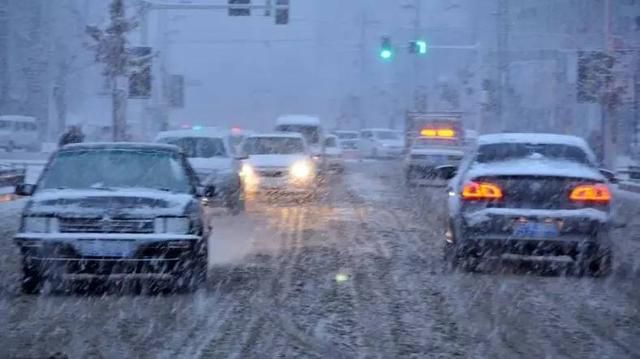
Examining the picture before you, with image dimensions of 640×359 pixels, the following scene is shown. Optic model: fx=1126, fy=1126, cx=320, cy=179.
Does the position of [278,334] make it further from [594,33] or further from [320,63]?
[320,63]

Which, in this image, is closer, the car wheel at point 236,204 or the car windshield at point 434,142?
the car wheel at point 236,204

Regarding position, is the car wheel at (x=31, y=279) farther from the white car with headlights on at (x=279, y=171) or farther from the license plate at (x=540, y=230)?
the white car with headlights on at (x=279, y=171)

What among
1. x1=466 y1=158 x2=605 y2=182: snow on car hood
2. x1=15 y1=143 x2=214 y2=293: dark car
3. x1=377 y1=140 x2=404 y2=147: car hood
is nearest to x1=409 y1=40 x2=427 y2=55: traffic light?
x1=377 y1=140 x2=404 y2=147: car hood

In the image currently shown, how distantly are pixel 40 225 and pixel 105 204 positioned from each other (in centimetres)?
63

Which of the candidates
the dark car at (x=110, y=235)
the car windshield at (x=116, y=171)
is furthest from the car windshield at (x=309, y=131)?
the dark car at (x=110, y=235)

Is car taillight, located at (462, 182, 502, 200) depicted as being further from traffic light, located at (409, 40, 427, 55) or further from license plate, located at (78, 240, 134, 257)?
traffic light, located at (409, 40, 427, 55)

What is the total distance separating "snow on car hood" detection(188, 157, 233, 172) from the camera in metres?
21.0

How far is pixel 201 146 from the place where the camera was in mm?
22266

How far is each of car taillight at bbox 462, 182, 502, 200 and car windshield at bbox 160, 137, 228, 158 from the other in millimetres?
10185

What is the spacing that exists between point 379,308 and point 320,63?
3805 inches

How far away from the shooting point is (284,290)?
11.2 m

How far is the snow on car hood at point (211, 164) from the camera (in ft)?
69.0

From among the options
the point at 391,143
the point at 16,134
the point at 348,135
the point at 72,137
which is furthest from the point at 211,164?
the point at 348,135

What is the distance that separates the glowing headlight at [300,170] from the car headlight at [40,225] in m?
15.6
